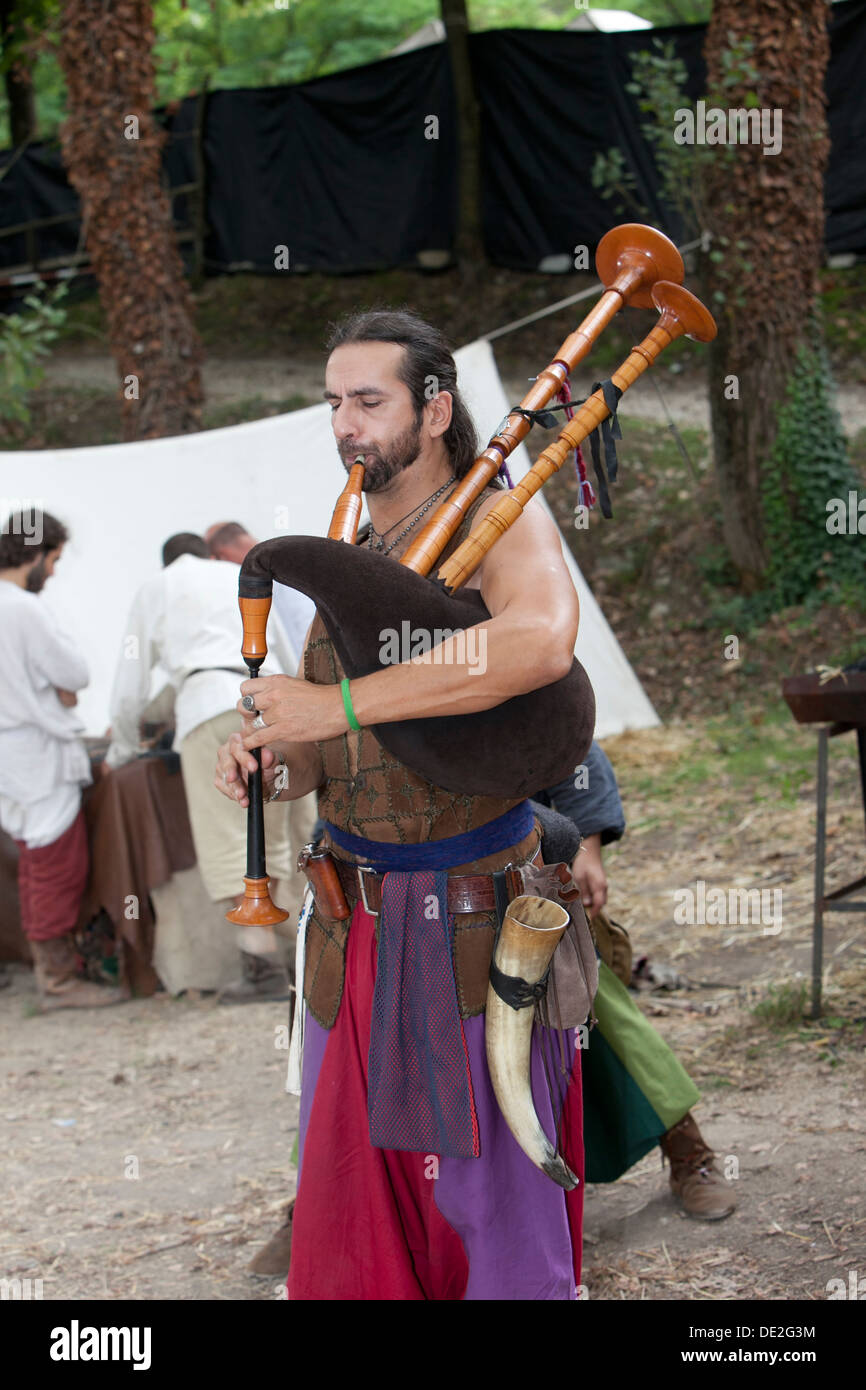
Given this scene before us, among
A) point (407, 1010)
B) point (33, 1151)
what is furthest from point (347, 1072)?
point (33, 1151)

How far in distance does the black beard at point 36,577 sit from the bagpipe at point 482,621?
3068 millimetres

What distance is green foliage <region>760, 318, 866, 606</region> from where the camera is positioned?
7.58 meters

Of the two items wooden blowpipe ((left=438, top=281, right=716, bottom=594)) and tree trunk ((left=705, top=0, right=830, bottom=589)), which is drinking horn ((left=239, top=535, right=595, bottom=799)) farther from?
tree trunk ((left=705, top=0, right=830, bottom=589))

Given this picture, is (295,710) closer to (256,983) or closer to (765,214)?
(256,983)

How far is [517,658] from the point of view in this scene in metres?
1.78

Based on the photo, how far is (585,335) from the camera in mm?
2092

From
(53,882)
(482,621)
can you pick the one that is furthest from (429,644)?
(53,882)

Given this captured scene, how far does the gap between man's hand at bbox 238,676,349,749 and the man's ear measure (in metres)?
0.47

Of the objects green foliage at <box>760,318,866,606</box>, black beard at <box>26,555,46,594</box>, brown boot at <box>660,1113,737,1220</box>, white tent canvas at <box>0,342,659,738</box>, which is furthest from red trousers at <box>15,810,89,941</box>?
green foliage at <box>760,318,866,606</box>

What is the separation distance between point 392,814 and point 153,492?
484 cm

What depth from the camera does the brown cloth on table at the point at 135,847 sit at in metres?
4.96

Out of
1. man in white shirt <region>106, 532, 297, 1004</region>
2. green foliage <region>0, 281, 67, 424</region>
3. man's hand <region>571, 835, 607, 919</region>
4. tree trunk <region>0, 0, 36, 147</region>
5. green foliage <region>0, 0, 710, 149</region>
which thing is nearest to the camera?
man's hand <region>571, 835, 607, 919</region>

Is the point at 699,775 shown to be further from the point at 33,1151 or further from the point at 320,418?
the point at 33,1151

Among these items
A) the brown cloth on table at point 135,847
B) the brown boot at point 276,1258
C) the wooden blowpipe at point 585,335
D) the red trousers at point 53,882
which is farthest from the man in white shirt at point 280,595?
the wooden blowpipe at point 585,335
